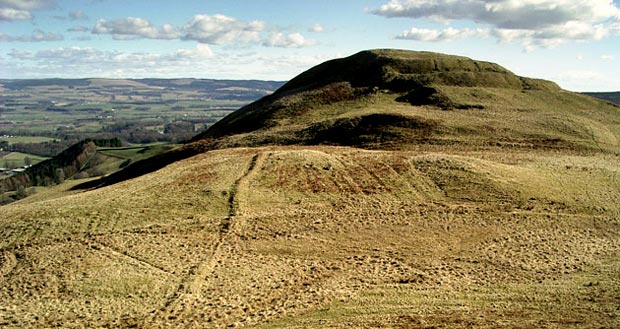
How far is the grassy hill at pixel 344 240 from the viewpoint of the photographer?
2234cm

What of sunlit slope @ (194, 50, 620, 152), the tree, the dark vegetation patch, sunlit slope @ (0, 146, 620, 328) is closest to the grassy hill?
sunlit slope @ (0, 146, 620, 328)

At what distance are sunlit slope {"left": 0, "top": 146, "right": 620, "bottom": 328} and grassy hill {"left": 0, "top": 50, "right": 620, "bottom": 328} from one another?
0.12 m

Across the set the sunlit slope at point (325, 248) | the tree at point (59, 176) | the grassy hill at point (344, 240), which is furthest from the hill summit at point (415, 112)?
the tree at point (59, 176)

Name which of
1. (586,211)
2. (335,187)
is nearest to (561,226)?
(586,211)

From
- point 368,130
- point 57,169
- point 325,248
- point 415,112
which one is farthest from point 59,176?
point 325,248

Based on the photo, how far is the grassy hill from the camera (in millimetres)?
22344

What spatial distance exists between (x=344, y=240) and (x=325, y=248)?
5.58 feet

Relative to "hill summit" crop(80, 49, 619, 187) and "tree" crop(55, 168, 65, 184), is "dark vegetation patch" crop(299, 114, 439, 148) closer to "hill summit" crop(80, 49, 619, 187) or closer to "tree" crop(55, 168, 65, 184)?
"hill summit" crop(80, 49, 619, 187)

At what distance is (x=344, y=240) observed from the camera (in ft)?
99.8

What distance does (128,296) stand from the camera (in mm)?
23625

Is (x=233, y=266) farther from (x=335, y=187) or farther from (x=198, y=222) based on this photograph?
(x=335, y=187)

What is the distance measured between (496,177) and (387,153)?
36.5ft

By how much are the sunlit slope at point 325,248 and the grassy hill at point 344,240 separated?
0.40ft

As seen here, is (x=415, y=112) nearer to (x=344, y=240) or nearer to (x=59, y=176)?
(x=344, y=240)
